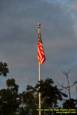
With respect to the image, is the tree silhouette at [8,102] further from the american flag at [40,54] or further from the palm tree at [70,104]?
Result: the palm tree at [70,104]

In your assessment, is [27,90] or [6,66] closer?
[6,66]

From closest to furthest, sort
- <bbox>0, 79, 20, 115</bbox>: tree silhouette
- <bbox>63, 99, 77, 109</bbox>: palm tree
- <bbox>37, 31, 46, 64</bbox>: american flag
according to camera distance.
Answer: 1. <bbox>0, 79, 20, 115</bbox>: tree silhouette
2. <bbox>37, 31, 46, 64</bbox>: american flag
3. <bbox>63, 99, 77, 109</bbox>: palm tree

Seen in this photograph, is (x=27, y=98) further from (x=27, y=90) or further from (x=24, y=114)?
(x=24, y=114)

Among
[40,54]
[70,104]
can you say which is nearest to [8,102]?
[40,54]

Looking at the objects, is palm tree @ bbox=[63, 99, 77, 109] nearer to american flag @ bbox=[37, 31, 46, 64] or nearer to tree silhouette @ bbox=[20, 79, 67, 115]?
tree silhouette @ bbox=[20, 79, 67, 115]

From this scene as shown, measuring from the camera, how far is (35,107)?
89.1 metres

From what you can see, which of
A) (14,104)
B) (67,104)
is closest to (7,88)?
(14,104)

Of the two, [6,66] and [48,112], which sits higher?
[6,66]

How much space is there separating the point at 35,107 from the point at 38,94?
3.82 meters

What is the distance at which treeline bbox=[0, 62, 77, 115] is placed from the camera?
80.4m

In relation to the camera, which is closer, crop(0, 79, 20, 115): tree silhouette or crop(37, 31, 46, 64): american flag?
crop(0, 79, 20, 115): tree silhouette

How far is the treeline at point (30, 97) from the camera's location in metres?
80.4

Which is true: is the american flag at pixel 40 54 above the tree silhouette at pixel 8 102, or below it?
above

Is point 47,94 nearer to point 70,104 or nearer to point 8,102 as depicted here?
point 70,104
